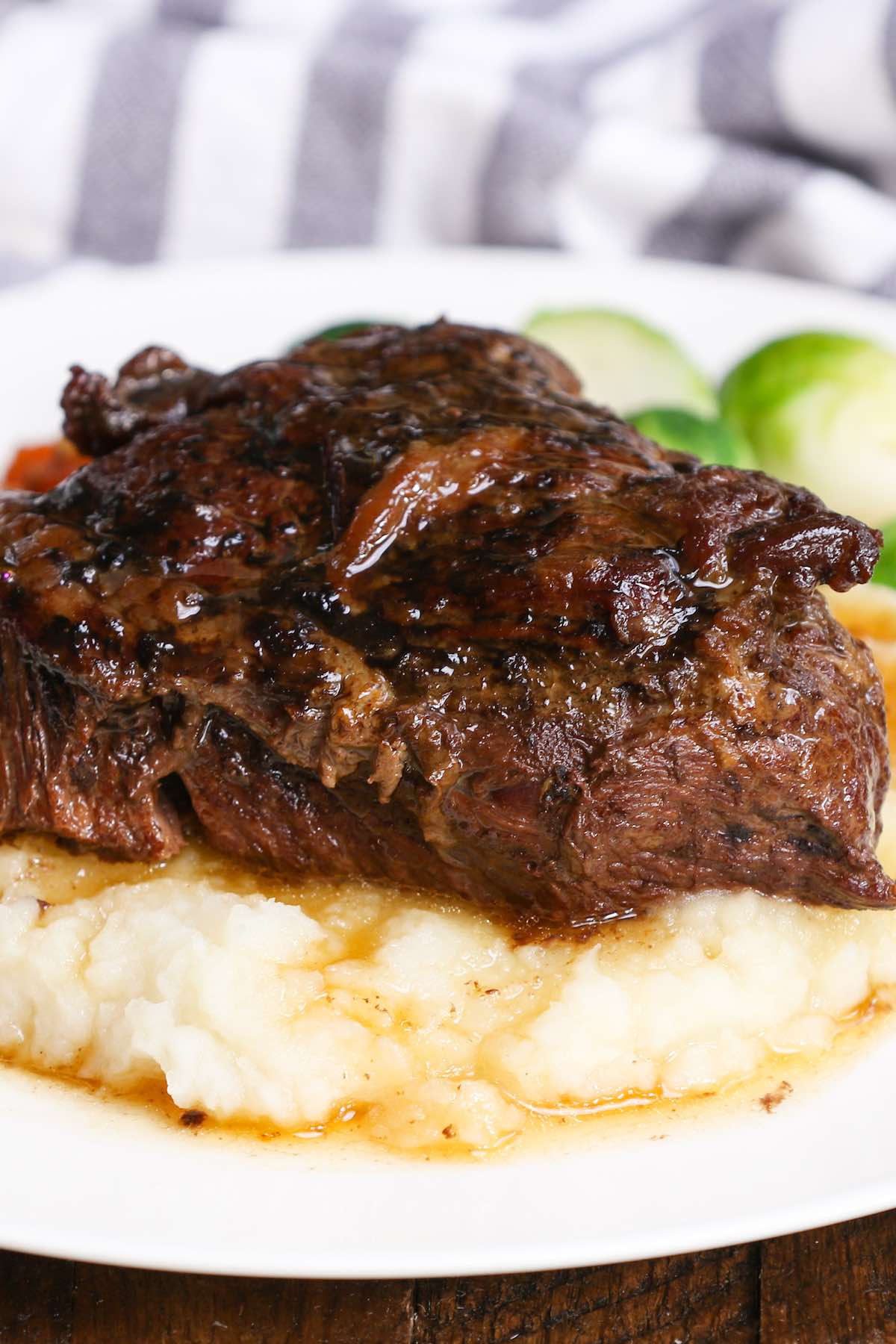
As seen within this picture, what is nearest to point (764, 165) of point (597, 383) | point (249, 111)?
point (597, 383)

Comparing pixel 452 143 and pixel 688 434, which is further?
pixel 452 143

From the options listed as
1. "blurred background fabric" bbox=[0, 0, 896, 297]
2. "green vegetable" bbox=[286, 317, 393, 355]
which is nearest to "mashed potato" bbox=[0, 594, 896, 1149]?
"green vegetable" bbox=[286, 317, 393, 355]

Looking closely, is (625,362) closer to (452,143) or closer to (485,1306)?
(452,143)

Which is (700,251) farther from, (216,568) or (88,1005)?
(88,1005)

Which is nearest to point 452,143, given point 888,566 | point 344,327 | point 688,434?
point 344,327

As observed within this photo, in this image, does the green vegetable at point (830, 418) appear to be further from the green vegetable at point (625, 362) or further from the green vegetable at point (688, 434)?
the green vegetable at point (688, 434)
